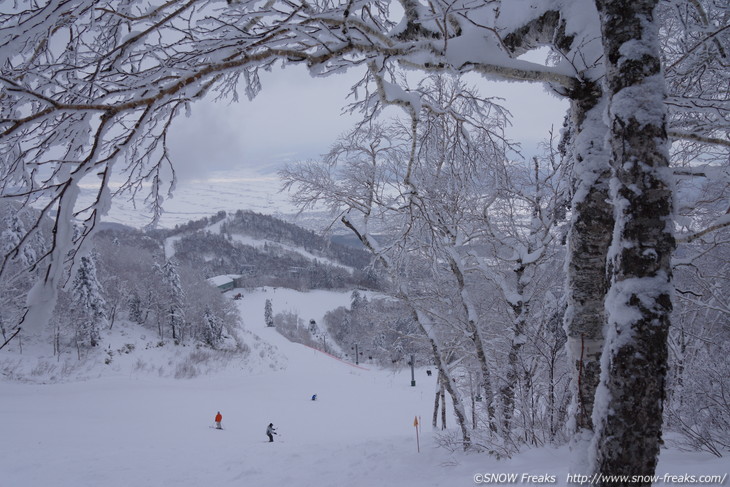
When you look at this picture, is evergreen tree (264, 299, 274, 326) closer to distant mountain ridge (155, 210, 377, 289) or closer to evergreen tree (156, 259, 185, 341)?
distant mountain ridge (155, 210, 377, 289)

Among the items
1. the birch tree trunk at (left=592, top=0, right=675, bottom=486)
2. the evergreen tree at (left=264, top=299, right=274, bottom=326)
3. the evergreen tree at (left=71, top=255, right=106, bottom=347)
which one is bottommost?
the evergreen tree at (left=264, top=299, right=274, bottom=326)

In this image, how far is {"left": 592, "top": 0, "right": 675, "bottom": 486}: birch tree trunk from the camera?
1.51 meters

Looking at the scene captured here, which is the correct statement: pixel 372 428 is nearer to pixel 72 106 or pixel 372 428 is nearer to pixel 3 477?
pixel 3 477

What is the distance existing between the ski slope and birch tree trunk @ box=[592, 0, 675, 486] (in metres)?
2.49

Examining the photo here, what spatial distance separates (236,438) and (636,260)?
15379mm

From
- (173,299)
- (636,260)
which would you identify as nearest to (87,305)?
(173,299)

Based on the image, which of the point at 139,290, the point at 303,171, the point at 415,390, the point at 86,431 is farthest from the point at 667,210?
the point at 139,290

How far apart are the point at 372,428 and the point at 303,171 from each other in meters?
14.5

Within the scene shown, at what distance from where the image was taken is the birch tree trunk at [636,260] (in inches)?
59.5

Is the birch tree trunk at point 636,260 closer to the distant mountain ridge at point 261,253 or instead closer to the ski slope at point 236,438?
the ski slope at point 236,438

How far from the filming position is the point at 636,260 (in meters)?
1.57

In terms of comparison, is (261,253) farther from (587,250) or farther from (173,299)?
(587,250)

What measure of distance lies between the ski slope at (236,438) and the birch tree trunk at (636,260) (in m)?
2.49

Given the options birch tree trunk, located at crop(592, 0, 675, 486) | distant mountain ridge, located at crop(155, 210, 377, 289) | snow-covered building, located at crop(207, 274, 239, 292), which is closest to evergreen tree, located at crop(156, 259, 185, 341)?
birch tree trunk, located at crop(592, 0, 675, 486)
